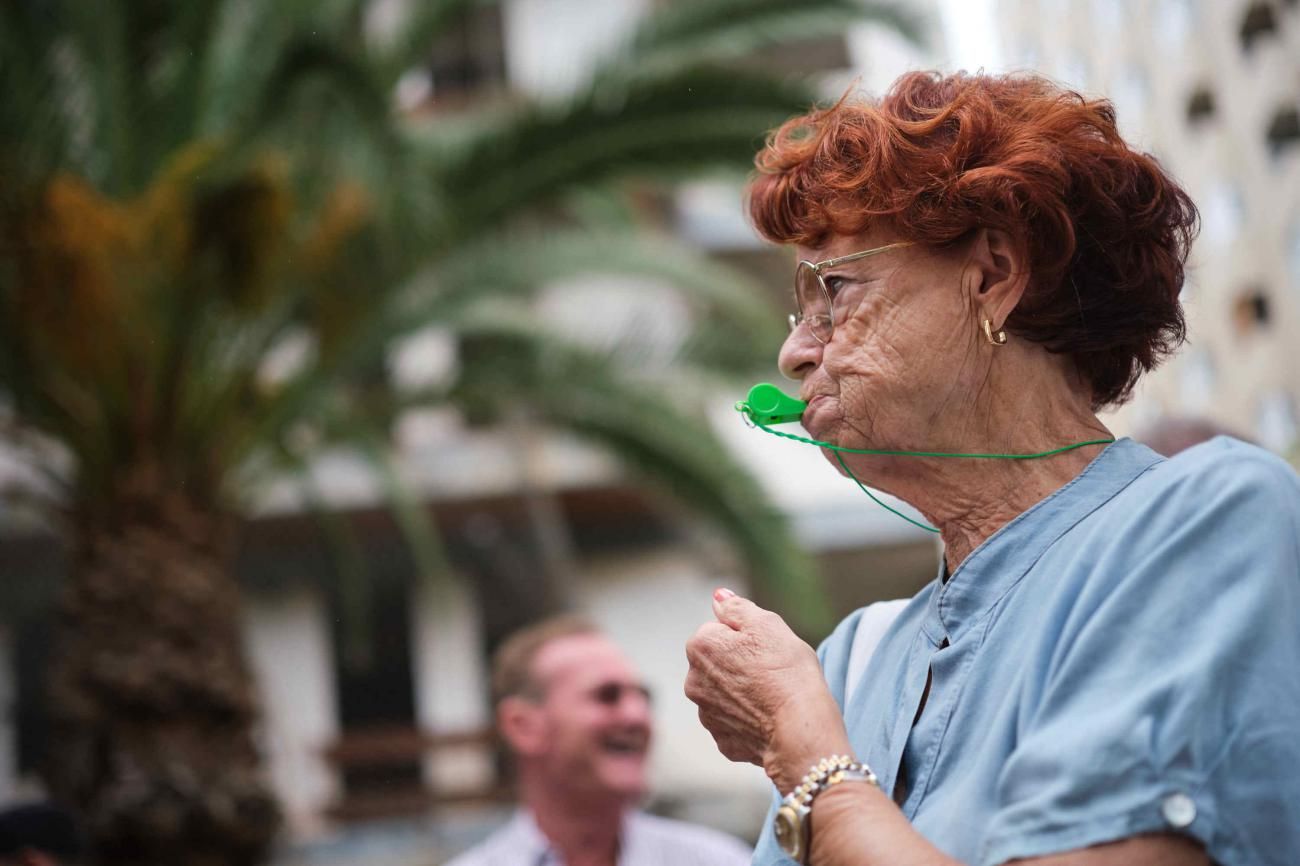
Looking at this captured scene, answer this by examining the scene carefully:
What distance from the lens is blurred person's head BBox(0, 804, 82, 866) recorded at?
4355 millimetres

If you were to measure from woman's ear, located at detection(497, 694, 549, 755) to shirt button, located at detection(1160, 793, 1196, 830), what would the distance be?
10.8ft

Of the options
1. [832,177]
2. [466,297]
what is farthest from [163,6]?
[832,177]

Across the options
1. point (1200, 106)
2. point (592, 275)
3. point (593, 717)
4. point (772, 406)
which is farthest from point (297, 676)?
point (1200, 106)

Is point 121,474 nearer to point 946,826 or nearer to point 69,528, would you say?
point 69,528

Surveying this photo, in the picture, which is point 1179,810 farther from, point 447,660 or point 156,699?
point 447,660

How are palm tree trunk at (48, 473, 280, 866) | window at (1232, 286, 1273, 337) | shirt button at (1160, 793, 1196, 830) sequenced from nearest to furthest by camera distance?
shirt button at (1160, 793, 1196, 830) → palm tree trunk at (48, 473, 280, 866) → window at (1232, 286, 1273, 337)

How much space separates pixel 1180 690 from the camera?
1411mm

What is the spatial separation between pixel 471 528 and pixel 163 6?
7792mm

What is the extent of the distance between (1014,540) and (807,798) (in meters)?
0.38

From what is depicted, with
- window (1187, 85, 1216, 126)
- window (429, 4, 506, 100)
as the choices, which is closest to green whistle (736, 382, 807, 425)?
window (429, 4, 506, 100)

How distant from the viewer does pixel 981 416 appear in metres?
1.83

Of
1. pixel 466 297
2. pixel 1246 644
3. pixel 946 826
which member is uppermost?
pixel 466 297

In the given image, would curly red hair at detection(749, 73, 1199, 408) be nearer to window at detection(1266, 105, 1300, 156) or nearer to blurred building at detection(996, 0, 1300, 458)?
blurred building at detection(996, 0, 1300, 458)

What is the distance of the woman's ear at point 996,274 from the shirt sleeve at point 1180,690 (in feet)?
1.09
